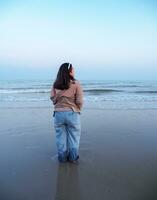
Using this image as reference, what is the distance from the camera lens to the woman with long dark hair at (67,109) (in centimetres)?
446

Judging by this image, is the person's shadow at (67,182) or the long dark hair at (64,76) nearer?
the person's shadow at (67,182)

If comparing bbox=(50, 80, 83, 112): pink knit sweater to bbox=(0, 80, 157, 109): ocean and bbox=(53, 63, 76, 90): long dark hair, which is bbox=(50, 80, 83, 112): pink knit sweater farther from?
bbox=(0, 80, 157, 109): ocean

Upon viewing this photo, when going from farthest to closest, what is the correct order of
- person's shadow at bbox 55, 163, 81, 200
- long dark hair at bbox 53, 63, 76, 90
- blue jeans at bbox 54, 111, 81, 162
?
blue jeans at bbox 54, 111, 81, 162
long dark hair at bbox 53, 63, 76, 90
person's shadow at bbox 55, 163, 81, 200

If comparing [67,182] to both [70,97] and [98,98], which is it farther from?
[98,98]

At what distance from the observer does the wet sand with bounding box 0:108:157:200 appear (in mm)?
3465

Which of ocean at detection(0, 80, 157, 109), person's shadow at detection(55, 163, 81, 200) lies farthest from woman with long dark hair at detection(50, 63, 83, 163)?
ocean at detection(0, 80, 157, 109)

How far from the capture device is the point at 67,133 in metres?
4.68

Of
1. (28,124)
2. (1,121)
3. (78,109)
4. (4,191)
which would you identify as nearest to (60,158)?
(78,109)

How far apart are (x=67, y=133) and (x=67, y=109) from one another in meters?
0.43

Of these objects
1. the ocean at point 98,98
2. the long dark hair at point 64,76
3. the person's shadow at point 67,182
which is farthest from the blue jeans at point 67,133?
the ocean at point 98,98

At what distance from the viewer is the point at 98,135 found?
660 cm

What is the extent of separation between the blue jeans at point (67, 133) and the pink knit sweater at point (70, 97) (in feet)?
0.29

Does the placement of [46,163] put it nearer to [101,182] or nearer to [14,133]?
[101,182]

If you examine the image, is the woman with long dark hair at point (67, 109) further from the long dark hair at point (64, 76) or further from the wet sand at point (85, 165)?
the wet sand at point (85, 165)
